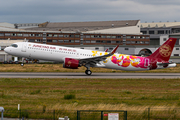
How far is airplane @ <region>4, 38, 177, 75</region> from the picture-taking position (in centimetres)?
4606

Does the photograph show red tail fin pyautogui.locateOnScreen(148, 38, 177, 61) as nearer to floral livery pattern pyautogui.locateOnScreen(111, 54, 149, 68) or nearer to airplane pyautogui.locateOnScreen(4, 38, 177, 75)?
airplane pyautogui.locateOnScreen(4, 38, 177, 75)

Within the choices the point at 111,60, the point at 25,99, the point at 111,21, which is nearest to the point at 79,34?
the point at 111,21

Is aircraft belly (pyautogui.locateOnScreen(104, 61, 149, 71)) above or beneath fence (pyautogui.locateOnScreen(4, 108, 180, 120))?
above

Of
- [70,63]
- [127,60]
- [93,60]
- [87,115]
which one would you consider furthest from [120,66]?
[87,115]

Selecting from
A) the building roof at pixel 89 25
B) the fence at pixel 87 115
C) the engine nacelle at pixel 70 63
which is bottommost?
the fence at pixel 87 115

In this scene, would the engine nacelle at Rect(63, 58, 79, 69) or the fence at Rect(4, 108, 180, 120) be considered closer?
the fence at Rect(4, 108, 180, 120)

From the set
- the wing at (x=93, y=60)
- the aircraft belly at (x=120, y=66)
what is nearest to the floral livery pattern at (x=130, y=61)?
the aircraft belly at (x=120, y=66)

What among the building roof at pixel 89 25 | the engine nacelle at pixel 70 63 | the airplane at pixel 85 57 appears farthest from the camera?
the building roof at pixel 89 25

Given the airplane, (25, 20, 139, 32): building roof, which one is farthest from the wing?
(25, 20, 139, 32): building roof

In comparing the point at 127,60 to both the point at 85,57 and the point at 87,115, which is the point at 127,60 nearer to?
the point at 85,57

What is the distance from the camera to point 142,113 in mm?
17578

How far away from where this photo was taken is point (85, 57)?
48594 mm

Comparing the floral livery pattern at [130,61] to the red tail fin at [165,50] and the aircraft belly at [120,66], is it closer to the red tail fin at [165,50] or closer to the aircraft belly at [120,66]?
the aircraft belly at [120,66]

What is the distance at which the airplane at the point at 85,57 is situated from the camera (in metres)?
46.1
